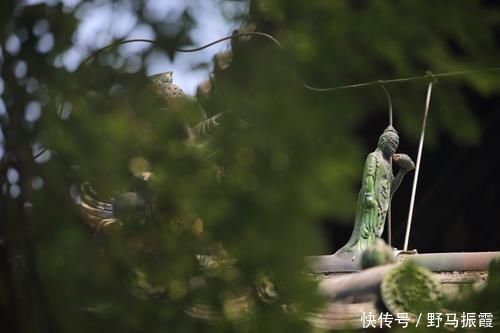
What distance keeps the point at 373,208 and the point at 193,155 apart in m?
5.94

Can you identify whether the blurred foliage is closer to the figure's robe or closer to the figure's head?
the figure's robe

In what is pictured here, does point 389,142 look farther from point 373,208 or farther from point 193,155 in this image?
point 193,155

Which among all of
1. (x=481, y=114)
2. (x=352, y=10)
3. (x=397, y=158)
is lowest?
(x=481, y=114)

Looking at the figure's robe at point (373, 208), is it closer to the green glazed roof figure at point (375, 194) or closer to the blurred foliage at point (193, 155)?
the green glazed roof figure at point (375, 194)

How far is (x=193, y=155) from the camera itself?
6.07 meters

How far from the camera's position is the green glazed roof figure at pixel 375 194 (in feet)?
38.5

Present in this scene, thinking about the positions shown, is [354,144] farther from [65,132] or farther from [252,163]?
[65,132]

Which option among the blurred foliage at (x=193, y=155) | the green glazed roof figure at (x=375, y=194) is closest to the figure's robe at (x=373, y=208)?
the green glazed roof figure at (x=375, y=194)

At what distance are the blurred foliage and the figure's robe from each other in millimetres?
5423

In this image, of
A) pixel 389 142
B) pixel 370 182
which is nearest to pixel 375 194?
pixel 370 182

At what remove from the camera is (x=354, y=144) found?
5.82 metres

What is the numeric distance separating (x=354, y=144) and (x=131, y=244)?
1049 mm

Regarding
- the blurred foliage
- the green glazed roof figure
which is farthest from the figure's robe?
the blurred foliage

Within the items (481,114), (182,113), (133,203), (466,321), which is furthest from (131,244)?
(481,114)
